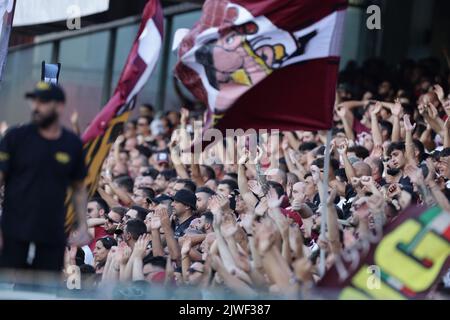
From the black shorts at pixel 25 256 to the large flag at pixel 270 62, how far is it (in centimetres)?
194

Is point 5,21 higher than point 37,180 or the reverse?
higher

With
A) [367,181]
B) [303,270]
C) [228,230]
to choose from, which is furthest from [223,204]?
[303,270]

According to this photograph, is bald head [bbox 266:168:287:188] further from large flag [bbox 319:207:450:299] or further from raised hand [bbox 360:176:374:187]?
large flag [bbox 319:207:450:299]

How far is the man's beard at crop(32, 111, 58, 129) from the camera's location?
8.12 metres

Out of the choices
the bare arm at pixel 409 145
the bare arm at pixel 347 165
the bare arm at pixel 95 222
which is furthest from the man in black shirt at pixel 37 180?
the bare arm at pixel 95 222

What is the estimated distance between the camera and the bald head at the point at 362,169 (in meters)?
12.2

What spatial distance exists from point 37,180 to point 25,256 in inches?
18.2

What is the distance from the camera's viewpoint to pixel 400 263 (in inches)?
325

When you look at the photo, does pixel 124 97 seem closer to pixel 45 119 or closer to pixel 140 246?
pixel 140 246

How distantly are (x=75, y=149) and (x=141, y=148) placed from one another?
32.5 feet
